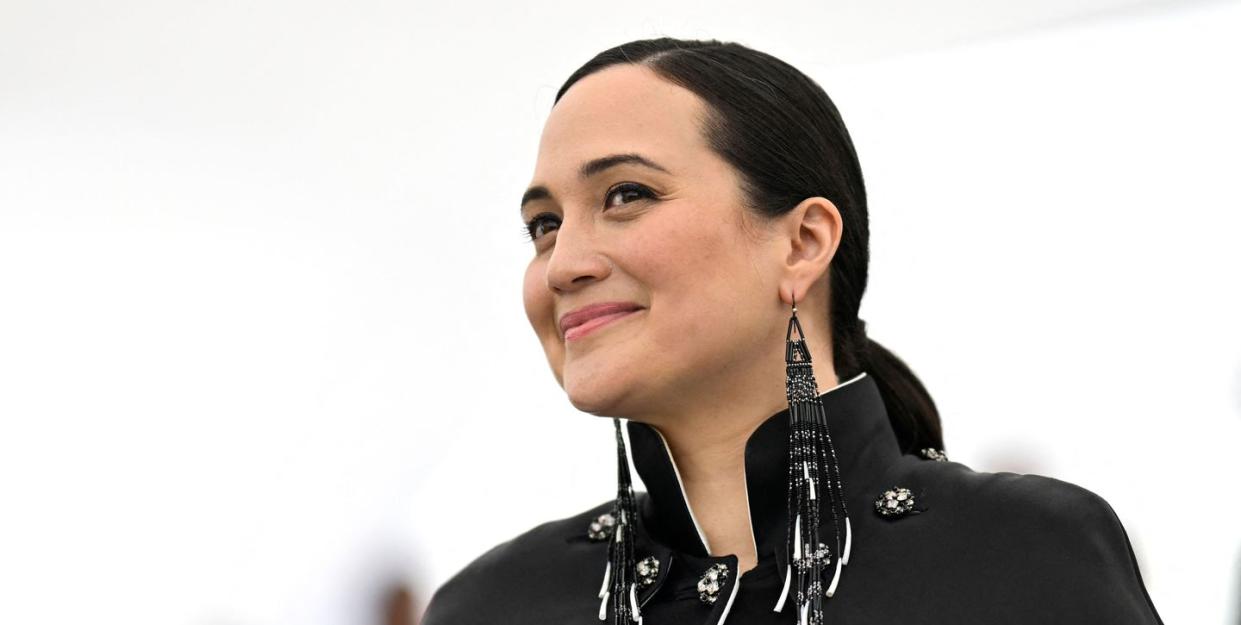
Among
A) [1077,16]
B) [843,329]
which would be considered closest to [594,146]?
[843,329]

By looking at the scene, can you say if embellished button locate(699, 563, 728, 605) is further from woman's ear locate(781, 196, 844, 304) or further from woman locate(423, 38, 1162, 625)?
woman's ear locate(781, 196, 844, 304)

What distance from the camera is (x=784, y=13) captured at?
3205 millimetres

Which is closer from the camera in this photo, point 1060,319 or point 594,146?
point 594,146

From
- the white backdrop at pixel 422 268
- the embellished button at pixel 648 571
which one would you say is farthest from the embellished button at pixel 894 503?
the white backdrop at pixel 422 268

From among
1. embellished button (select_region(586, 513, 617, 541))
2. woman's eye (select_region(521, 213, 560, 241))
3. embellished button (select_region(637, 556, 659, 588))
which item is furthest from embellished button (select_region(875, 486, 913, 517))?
woman's eye (select_region(521, 213, 560, 241))

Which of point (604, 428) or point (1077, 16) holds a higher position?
point (1077, 16)

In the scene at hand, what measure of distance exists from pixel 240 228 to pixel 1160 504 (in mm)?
2105

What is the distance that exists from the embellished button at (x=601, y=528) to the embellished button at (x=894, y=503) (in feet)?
1.22

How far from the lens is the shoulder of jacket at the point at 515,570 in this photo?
1.81m

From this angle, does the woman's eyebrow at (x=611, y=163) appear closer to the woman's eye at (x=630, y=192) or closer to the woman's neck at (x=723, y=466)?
the woman's eye at (x=630, y=192)

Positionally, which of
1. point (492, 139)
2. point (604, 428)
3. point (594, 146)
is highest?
point (492, 139)

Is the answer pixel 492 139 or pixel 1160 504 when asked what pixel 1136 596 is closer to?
pixel 1160 504

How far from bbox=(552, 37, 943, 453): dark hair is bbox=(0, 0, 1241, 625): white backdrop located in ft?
3.41

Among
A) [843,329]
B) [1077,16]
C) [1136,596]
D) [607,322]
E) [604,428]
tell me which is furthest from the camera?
[604,428]
